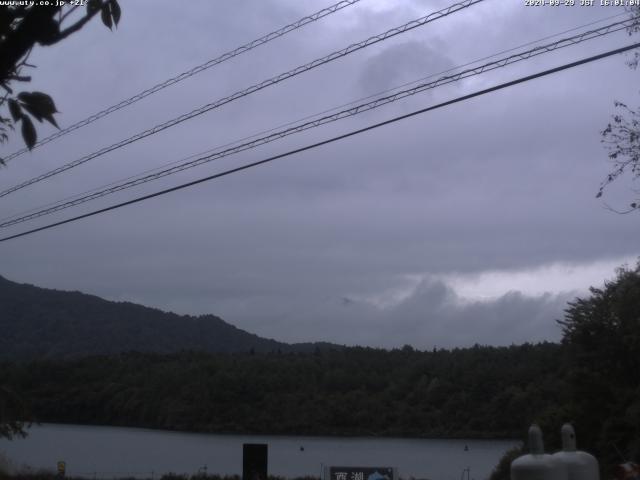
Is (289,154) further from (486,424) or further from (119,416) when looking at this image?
(119,416)

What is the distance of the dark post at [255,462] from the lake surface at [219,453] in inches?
739

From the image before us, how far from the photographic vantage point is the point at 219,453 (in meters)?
49.1

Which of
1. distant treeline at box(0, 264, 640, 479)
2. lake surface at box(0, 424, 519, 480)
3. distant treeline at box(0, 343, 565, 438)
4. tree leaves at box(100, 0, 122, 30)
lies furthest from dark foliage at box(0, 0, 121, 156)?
distant treeline at box(0, 343, 565, 438)

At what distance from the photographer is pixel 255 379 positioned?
2367 inches

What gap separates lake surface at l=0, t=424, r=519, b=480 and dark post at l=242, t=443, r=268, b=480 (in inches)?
739

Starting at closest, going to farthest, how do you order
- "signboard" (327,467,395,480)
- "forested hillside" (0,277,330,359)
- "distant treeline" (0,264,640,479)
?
"signboard" (327,467,395,480)
"distant treeline" (0,264,640,479)
"forested hillside" (0,277,330,359)

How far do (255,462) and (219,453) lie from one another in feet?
105

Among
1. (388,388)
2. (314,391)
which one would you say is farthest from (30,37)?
(314,391)

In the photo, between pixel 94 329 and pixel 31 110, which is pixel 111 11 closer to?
pixel 31 110

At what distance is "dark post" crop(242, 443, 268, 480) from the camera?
18.3m

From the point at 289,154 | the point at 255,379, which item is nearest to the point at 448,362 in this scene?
the point at 255,379

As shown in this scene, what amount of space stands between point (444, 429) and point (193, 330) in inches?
3012

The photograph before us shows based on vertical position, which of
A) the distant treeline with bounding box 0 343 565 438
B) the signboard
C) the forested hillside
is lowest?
the signboard

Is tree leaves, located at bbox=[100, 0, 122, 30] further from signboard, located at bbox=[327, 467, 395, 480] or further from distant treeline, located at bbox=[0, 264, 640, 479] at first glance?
distant treeline, located at bbox=[0, 264, 640, 479]
